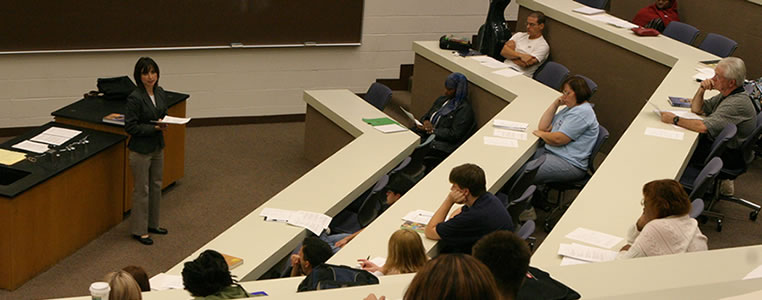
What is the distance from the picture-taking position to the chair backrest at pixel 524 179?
19.6 feet

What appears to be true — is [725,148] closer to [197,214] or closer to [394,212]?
[394,212]

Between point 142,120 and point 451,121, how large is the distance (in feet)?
8.86

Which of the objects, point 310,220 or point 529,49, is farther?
point 529,49

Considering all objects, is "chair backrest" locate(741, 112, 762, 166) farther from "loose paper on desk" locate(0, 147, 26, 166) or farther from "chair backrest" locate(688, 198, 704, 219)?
"loose paper on desk" locate(0, 147, 26, 166)

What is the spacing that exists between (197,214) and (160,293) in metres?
3.56

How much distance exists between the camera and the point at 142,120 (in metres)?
6.35

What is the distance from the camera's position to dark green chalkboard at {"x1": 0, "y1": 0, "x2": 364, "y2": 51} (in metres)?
8.02

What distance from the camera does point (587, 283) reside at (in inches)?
133

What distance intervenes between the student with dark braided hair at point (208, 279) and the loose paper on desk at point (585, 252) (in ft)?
6.07

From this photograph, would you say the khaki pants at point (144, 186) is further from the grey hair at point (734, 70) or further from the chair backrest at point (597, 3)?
the chair backrest at point (597, 3)

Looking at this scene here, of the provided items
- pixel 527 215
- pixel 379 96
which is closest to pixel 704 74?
pixel 527 215

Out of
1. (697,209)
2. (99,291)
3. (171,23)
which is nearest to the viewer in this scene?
(99,291)

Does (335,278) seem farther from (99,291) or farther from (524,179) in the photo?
(524,179)

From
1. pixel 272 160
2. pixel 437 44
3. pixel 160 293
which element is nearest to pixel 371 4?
pixel 437 44
